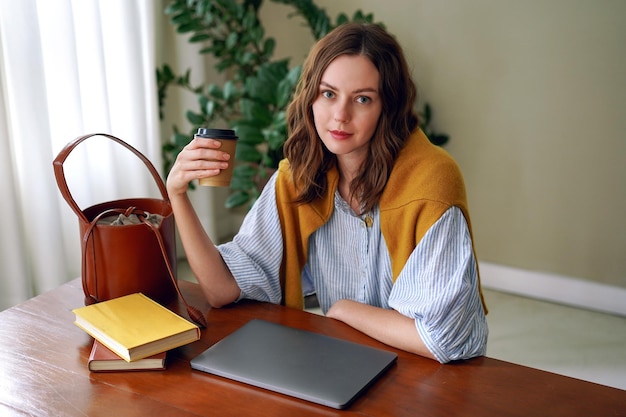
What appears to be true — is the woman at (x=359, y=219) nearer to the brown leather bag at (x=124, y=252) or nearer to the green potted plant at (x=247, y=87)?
the brown leather bag at (x=124, y=252)

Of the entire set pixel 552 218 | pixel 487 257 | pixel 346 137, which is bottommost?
pixel 487 257

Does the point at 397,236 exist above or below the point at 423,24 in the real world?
below

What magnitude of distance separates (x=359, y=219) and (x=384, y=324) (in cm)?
30

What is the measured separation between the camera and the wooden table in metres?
1.01

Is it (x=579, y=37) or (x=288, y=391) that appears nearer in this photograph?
(x=288, y=391)

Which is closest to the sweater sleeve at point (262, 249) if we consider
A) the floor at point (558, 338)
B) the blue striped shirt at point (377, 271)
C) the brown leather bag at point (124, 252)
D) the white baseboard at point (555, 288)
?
the blue striped shirt at point (377, 271)

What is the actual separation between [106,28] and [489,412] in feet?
7.27

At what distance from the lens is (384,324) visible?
125 centimetres

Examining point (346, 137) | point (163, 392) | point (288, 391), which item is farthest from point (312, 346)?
point (346, 137)

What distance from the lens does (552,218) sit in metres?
2.96

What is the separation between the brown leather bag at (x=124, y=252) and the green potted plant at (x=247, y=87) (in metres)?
1.13

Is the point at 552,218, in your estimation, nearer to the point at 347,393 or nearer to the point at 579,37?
the point at 579,37

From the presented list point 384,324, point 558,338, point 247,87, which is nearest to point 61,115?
point 247,87

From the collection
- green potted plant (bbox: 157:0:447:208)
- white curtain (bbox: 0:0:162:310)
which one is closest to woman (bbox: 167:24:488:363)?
green potted plant (bbox: 157:0:447:208)
